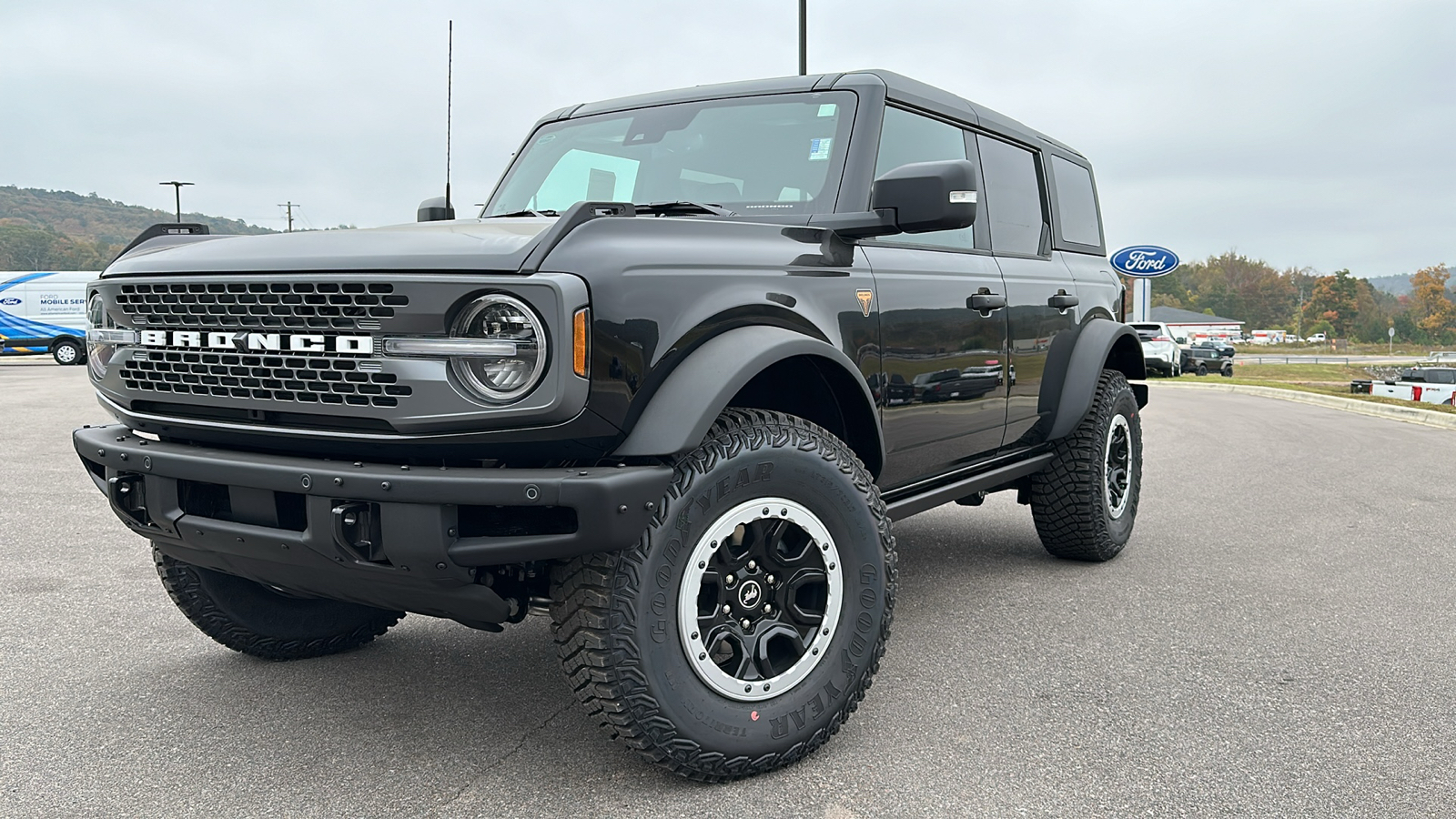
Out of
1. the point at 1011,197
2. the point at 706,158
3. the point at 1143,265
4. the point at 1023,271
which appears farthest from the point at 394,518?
the point at 1143,265

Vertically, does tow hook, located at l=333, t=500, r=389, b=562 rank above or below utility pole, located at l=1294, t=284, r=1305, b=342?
below

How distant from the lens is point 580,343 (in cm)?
248

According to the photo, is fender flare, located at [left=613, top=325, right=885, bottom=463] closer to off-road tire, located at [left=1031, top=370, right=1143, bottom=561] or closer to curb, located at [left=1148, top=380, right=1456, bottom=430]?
off-road tire, located at [left=1031, top=370, right=1143, bottom=561]

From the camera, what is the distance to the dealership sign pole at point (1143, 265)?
2527 cm

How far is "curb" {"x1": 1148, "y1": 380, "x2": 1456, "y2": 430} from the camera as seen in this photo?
580 inches

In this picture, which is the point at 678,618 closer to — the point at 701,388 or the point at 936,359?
the point at 701,388

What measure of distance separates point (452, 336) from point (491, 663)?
1.71 metres

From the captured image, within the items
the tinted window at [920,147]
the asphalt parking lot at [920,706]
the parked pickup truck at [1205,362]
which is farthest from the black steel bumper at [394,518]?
the parked pickup truck at [1205,362]

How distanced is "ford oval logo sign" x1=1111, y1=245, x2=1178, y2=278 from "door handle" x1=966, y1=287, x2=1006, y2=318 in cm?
2181

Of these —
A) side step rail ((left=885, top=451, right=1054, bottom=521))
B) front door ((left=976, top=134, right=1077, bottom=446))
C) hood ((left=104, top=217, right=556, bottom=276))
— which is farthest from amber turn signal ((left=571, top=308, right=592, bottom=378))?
front door ((left=976, top=134, right=1077, bottom=446))

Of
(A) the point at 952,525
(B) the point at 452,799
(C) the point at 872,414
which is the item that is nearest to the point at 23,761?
(B) the point at 452,799

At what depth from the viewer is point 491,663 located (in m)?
3.85

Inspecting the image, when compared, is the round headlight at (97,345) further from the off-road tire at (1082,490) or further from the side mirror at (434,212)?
the off-road tire at (1082,490)

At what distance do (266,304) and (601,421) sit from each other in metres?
0.87
